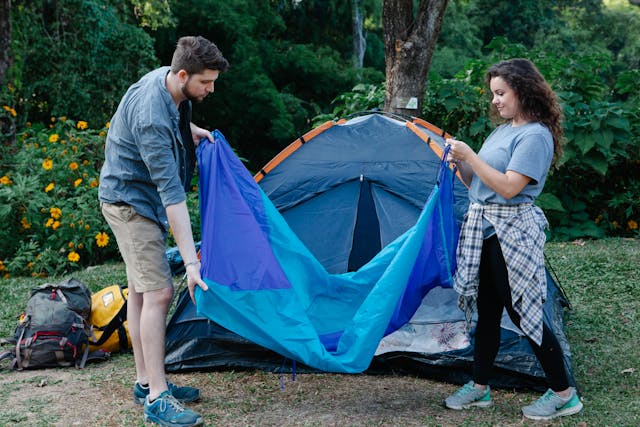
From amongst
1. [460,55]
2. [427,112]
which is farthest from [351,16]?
[427,112]

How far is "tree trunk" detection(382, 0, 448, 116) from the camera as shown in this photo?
5.74m

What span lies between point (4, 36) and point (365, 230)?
207 inches

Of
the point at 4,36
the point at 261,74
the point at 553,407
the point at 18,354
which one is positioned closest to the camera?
the point at 553,407

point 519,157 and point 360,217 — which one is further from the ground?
point 519,157

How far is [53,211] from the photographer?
5.84 metres

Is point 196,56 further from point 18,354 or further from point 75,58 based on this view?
point 75,58

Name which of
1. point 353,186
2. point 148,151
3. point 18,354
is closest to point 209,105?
point 353,186

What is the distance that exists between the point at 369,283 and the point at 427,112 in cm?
439

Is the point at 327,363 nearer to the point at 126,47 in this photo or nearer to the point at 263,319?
the point at 263,319

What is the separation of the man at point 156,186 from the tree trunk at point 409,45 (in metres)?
3.08

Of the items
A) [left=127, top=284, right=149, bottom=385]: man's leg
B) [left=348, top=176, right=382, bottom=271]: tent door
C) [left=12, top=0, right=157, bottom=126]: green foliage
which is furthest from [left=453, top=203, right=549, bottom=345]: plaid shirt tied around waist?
[left=12, top=0, right=157, bottom=126]: green foliage

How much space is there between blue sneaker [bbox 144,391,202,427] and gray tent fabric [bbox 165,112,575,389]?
0.71 m

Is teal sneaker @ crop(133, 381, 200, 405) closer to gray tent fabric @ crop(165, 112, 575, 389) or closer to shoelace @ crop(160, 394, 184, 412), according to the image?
shoelace @ crop(160, 394, 184, 412)

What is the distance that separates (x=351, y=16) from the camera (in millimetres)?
17219
